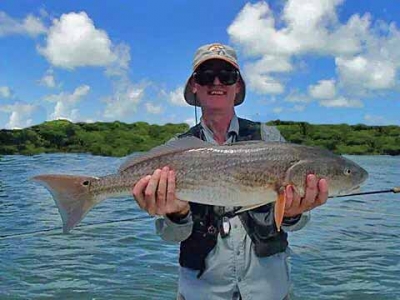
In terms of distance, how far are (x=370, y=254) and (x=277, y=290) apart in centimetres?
864

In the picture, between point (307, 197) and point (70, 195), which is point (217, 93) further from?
point (70, 195)

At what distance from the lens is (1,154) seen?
42094mm

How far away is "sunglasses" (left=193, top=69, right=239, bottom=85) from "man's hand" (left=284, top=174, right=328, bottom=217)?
0.80 m

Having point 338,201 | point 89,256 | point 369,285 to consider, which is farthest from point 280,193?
point 338,201

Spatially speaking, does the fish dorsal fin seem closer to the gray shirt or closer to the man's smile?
the man's smile

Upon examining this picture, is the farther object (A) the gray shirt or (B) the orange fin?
(A) the gray shirt

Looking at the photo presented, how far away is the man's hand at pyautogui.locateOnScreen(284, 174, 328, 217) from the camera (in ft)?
11.9

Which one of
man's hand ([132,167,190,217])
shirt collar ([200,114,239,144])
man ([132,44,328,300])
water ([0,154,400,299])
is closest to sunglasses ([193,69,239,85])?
man ([132,44,328,300])

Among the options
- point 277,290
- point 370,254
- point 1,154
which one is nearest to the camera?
point 277,290

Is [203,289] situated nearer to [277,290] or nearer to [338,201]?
[277,290]

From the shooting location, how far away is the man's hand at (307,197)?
362 centimetres

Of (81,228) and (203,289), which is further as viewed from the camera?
(81,228)

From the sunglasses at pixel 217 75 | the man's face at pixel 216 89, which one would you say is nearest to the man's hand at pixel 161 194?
the man's face at pixel 216 89

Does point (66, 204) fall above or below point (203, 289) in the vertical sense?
above
